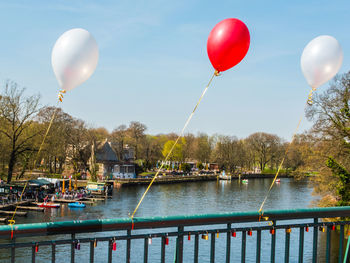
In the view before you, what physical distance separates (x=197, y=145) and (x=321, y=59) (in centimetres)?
9029

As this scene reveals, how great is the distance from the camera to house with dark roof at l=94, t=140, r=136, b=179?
237 feet

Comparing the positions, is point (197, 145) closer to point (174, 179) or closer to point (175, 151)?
point (175, 151)

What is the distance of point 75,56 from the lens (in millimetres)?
4801

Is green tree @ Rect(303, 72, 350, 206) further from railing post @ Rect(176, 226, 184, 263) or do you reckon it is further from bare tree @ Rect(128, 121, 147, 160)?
bare tree @ Rect(128, 121, 147, 160)

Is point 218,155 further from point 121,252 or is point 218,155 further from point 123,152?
point 121,252

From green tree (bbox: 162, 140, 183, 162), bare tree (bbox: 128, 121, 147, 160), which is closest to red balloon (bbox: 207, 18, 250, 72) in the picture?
bare tree (bbox: 128, 121, 147, 160)

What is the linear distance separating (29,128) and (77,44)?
138 feet

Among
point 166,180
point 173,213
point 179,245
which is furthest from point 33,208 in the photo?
point 166,180

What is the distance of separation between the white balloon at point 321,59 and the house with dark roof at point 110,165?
2603 inches

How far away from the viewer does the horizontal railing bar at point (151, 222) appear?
262 centimetres

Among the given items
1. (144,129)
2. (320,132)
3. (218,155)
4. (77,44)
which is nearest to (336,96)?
(320,132)

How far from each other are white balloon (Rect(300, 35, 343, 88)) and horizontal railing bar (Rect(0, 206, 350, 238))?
2279mm

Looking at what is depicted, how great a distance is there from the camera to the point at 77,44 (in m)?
4.75

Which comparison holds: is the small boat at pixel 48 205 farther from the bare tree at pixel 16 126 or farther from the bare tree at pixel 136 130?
the bare tree at pixel 136 130
